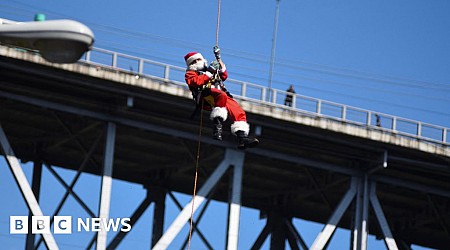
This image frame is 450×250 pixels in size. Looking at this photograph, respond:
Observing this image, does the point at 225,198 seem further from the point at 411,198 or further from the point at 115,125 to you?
the point at 115,125

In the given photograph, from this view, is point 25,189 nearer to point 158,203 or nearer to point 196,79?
point 158,203

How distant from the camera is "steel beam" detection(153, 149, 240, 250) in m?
44.0

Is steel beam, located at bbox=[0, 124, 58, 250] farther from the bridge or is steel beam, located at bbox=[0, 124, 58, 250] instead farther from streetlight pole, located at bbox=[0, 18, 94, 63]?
streetlight pole, located at bbox=[0, 18, 94, 63]

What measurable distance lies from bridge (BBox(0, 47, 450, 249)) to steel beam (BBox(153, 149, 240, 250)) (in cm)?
5

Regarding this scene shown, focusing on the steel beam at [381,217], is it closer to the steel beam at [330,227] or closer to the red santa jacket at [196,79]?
the steel beam at [330,227]

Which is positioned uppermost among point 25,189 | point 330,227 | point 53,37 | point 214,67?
point 214,67

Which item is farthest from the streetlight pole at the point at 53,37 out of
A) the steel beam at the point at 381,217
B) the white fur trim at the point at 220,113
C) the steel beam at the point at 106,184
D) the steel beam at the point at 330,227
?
the steel beam at the point at 381,217

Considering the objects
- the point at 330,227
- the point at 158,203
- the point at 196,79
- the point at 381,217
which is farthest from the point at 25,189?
the point at 196,79

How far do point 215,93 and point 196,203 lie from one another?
19098 mm

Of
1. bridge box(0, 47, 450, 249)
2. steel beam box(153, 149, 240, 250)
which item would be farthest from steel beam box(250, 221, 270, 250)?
steel beam box(153, 149, 240, 250)

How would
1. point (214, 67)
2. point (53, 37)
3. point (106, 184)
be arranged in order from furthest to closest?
point (106, 184), point (214, 67), point (53, 37)

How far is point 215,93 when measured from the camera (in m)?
26.6

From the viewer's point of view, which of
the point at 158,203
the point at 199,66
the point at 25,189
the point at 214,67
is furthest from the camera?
the point at 158,203

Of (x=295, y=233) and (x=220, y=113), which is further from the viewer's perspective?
(x=295, y=233)
